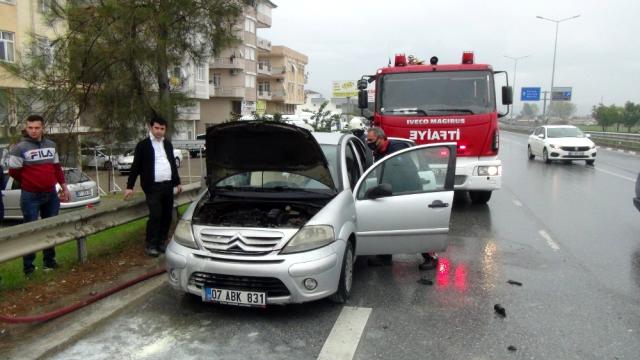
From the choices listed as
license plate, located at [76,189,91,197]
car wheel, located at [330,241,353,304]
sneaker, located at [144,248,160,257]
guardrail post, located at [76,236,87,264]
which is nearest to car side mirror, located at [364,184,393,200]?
car wheel, located at [330,241,353,304]

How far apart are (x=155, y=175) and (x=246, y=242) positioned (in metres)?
2.20

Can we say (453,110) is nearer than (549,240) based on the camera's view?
No

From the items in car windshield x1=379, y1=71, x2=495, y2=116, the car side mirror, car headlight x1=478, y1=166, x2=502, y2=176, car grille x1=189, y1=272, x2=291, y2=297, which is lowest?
car grille x1=189, y1=272, x2=291, y2=297

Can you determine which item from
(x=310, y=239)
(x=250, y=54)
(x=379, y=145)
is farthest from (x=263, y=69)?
(x=310, y=239)

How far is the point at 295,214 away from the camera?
520 centimetres

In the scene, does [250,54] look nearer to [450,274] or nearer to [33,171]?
[33,171]

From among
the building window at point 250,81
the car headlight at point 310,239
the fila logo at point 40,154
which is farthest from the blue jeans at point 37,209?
the building window at point 250,81

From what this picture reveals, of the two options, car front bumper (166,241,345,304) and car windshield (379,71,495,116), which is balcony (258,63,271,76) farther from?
car front bumper (166,241,345,304)

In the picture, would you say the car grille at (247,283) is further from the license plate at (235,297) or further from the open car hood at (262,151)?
the open car hood at (262,151)

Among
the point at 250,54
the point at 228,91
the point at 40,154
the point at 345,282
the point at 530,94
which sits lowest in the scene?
the point at 345,282

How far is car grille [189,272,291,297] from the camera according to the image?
452 centimetres

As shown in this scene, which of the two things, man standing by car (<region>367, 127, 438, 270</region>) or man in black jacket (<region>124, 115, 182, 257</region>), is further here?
man standing by car (<region>367, 127, 438, 270</region>)

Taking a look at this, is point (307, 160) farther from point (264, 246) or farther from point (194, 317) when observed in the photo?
point (194, 317)

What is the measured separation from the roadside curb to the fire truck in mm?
6021
